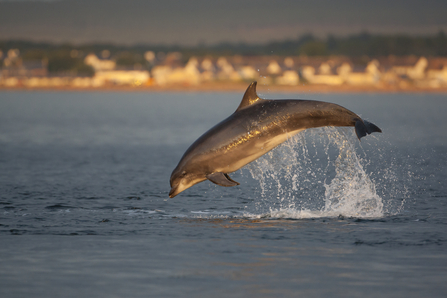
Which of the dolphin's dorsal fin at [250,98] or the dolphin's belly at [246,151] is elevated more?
the dolphin's dorsal fin at [250,98]

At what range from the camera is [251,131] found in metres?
14.1

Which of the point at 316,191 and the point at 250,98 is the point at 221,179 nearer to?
the point at 250,98

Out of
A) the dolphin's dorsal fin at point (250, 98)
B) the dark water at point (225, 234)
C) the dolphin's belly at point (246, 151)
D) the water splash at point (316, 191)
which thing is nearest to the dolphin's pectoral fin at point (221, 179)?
the dolphin's belly at point (246, 151)

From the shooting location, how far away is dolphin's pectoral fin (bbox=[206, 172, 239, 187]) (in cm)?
1355

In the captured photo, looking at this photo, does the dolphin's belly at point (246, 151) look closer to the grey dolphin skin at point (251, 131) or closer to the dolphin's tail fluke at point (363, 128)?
the grey dolphin skin at point (251, 131)

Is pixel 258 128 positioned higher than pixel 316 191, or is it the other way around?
pixel 258 128

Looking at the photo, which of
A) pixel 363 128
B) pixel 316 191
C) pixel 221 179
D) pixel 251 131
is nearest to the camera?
pixel 363 128

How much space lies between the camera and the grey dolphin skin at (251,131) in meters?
13.9

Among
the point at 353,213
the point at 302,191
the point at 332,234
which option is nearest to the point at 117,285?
the point at 332,234

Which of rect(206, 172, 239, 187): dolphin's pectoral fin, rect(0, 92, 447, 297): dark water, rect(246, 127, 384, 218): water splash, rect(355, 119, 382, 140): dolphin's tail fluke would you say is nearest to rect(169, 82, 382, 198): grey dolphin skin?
rect(206, 172, 239, 187): dolphin's pectoral fin

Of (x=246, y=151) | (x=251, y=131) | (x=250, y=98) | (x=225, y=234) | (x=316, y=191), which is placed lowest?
(x=225, y=234)

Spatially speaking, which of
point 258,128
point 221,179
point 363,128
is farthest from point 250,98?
point 363,128

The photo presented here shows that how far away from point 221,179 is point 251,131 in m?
1.28

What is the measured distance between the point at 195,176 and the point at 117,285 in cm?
443
